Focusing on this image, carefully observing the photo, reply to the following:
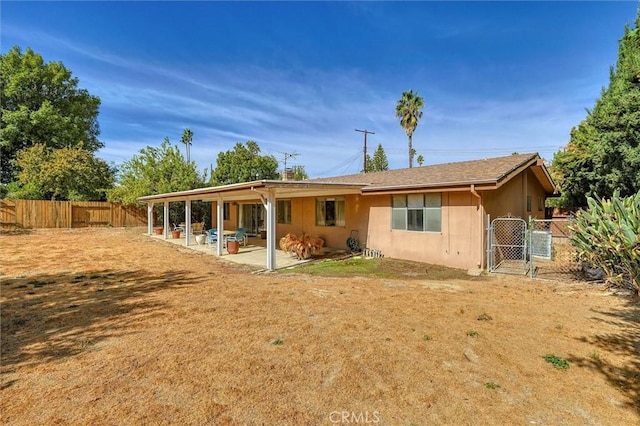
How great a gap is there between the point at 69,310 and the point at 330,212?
10.0 metres

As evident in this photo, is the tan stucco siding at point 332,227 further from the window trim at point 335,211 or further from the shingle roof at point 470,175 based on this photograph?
the shingle roof at point 470,175

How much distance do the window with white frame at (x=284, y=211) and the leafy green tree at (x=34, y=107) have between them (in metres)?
24.9

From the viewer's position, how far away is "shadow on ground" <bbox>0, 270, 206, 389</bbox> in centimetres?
414

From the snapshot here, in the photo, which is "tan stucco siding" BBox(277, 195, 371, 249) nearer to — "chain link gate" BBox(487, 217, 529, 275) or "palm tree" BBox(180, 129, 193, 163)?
"chain link gate" BBox(487, 217, 529, 275)

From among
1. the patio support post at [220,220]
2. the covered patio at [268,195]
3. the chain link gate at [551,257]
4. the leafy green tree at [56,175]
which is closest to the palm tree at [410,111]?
the chain link gate at [551,257]

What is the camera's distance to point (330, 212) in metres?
14.3

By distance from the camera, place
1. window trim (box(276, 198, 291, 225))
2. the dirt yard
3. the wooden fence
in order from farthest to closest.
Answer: the wooden fence → window trim (box(276, 198, 291, 225)) → the dirt yard

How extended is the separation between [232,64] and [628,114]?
16470mm

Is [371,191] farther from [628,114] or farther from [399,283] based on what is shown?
[628,114]

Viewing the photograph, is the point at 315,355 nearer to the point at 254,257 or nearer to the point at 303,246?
the point at 303,246

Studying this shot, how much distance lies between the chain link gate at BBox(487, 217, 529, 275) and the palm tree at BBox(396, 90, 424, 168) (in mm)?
21168

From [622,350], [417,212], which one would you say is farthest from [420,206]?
[622,350]

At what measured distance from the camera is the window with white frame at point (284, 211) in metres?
16.2

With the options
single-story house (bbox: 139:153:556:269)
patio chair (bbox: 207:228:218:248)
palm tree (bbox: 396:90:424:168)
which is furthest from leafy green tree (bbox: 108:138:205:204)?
palm tree (bbox: 396:90:424:168)
